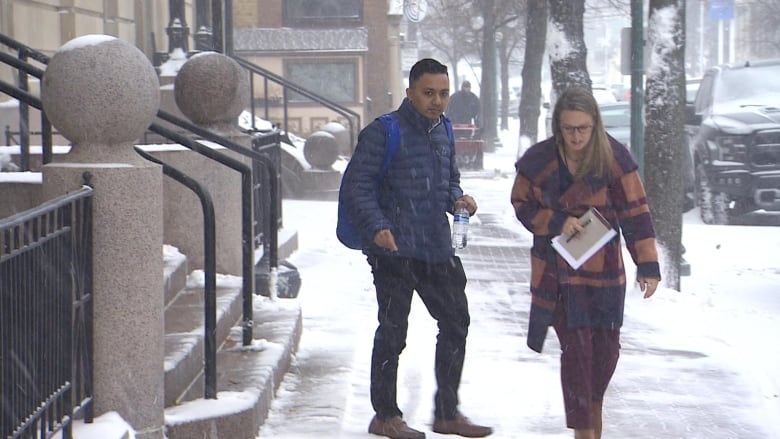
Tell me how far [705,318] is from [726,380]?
2.61 metres

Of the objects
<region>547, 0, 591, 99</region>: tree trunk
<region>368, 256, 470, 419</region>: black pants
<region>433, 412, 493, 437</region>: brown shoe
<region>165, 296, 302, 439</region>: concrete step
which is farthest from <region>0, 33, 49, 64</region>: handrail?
<region>547, 0, 591, 99</region>: tree trunk

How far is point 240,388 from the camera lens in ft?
20.8

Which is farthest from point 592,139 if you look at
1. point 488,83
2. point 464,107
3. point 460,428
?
point 488,83

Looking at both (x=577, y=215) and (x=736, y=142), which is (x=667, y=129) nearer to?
(x=736, y=142)

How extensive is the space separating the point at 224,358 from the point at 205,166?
2.07 metres

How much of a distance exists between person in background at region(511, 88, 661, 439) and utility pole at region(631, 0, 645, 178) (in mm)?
7026

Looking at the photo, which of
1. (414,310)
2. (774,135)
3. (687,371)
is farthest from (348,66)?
(687,371)

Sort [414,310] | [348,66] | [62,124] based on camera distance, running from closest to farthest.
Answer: [62,124], [414,310], [348,66]

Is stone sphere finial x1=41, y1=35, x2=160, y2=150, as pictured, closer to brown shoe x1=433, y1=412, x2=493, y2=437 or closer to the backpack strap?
the backpack strap

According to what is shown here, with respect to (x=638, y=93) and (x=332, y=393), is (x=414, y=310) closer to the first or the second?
(x=332, y=393)

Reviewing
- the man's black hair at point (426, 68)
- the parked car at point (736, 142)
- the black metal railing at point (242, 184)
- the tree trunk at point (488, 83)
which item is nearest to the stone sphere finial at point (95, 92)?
the black metal railing at point (242, 184)

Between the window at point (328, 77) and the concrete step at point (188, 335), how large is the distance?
25.7 meters

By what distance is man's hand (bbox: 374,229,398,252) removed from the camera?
5715 millimetres

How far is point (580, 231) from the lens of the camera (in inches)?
216
